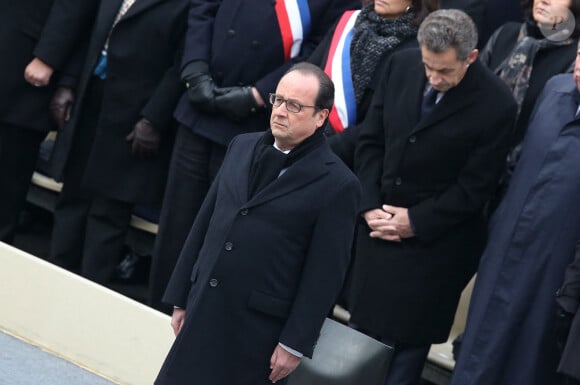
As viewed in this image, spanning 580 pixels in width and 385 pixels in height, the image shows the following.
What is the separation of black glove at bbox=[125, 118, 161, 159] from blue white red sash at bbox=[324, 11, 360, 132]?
0.95 m

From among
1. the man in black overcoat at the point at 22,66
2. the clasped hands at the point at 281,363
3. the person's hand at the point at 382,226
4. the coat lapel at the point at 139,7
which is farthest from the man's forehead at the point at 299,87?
the man in black overcoat at the point at 22,66

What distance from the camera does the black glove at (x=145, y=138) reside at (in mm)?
6123

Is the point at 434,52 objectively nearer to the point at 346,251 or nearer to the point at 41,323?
the point at 346,251

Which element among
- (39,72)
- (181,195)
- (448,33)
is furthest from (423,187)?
(39,72)

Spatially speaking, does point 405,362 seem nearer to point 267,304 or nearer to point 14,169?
point 267,304

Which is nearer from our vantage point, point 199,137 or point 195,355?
point 195,355

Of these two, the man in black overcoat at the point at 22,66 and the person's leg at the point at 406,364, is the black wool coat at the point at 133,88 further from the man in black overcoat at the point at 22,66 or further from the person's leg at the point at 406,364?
the person's leg at the point at 406,364

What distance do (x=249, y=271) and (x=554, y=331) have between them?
127 centimetres

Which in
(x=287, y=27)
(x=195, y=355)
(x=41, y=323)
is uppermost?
(x=287, y=27)

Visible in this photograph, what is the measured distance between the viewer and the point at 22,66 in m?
6.42

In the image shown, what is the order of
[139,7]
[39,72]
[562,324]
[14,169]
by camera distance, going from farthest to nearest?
[14,169] → [39,72] → [139,7] → [562,324]

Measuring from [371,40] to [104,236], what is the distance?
163 centimetres

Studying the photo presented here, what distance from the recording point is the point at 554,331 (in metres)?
4.85

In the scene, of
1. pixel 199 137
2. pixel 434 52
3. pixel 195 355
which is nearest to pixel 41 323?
pixel 199 137
